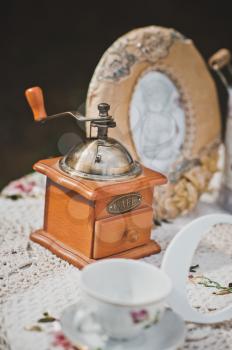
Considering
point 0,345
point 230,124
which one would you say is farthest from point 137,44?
point 0,345

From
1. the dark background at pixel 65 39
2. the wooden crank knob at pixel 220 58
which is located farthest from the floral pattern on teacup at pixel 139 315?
the dark background at pixel 65 39

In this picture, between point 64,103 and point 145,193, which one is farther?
point 64,103

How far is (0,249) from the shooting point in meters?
1.31

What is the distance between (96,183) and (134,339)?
0.37 m

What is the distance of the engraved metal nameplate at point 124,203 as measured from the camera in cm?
122

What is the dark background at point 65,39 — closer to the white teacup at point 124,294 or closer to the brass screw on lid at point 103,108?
the brass screw on lid at point 103,108

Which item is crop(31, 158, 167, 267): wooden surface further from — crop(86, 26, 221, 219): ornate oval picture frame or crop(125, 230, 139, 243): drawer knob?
crop(86, 26, 221, 219): ornate oval picture frame

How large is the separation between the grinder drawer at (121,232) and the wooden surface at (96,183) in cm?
7

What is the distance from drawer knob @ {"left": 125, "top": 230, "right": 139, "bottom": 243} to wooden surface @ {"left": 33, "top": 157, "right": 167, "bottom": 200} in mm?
101

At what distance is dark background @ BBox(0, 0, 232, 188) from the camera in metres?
2.61

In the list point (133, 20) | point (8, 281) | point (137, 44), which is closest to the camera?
point (8, 281)

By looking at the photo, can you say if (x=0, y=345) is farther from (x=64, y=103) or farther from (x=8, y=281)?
(x=64, y=103)

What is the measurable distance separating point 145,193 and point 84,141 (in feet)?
0.58

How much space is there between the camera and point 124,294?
97 centimetres
